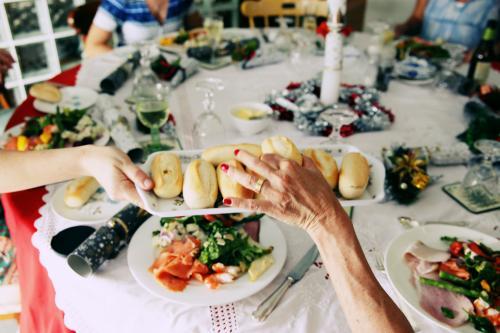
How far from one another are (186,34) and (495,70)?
4.90 feet

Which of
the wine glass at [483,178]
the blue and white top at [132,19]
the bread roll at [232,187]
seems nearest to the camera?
the bread roll at [232,187]

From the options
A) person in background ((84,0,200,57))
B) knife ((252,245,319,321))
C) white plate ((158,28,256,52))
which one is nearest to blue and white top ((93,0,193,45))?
person in background ((84,0,200,57))

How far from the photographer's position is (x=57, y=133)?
137 centimetres

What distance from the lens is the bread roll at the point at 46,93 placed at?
1.64m

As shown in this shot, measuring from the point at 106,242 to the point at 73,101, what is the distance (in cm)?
89

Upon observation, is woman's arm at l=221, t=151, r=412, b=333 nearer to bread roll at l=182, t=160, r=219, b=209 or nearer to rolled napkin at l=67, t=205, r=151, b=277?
bread roll at l=182, t=160, r=219, b=209

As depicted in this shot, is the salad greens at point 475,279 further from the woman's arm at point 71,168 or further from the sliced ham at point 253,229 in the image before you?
the woman's arm at point 71,168

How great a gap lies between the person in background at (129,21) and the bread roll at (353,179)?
182cm

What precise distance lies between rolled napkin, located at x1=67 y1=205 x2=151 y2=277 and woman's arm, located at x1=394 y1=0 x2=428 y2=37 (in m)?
2.34

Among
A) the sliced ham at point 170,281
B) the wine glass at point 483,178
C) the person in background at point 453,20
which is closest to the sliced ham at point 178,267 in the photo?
the sliced ham at point 170,281

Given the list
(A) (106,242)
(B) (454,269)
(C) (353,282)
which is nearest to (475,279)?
(B) (454,269)

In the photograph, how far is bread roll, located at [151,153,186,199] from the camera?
91 cm

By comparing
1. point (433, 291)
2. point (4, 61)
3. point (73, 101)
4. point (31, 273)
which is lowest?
point (31, 273)

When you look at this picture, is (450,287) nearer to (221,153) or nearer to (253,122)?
(221,153)
